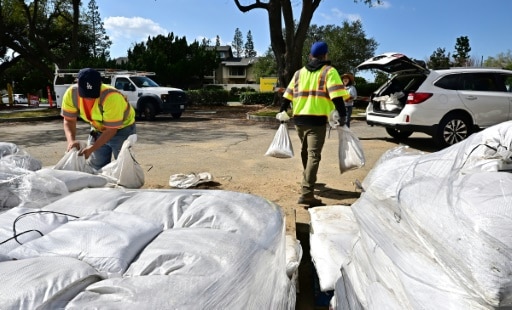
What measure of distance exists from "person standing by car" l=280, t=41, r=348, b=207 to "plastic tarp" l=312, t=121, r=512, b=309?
192cm

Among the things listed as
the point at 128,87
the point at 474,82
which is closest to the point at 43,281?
the point at 474,82

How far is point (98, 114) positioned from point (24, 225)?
2.33m

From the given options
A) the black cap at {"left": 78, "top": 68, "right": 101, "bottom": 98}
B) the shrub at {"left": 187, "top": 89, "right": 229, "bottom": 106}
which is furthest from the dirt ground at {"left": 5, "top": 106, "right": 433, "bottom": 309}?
the shrub at {"left": 187, "top": 89, "right": 229, "bottom": 106}

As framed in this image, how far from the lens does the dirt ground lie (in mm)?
4448

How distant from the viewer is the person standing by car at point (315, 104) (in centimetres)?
430

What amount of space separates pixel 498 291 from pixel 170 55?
3345 cm

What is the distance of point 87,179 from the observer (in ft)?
10.5

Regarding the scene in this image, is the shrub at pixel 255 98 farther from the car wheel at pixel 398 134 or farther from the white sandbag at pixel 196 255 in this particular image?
the white sandbag at pixel 196 255

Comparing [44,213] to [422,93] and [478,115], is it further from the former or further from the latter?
[478,115]

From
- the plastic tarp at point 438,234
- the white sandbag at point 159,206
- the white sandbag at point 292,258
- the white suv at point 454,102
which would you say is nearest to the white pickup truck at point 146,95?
the white suv at point 454,102

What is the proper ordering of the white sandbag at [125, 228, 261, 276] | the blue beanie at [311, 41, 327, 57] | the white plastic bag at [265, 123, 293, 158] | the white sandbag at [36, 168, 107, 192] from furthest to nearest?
the white plastic bag at [265, 123, 293, 158], the blue beanie at [311, 41, 327, 57], the white sandbag at [36, 168, 107, 192], the white sandbag at [125, 228, 261, 276]

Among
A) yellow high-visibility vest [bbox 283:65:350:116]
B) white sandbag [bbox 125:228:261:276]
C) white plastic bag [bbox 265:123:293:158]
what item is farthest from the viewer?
white plastic bag [bbox 265:123:293:158]

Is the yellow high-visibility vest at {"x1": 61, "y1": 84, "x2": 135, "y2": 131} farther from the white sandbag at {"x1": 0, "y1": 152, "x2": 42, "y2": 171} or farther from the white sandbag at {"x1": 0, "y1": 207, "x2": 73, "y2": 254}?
the white sandbag at {"x1": 0, "y1": 207, "x2": 73, "y2": 254}

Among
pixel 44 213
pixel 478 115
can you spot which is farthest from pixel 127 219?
pixel 478 115
